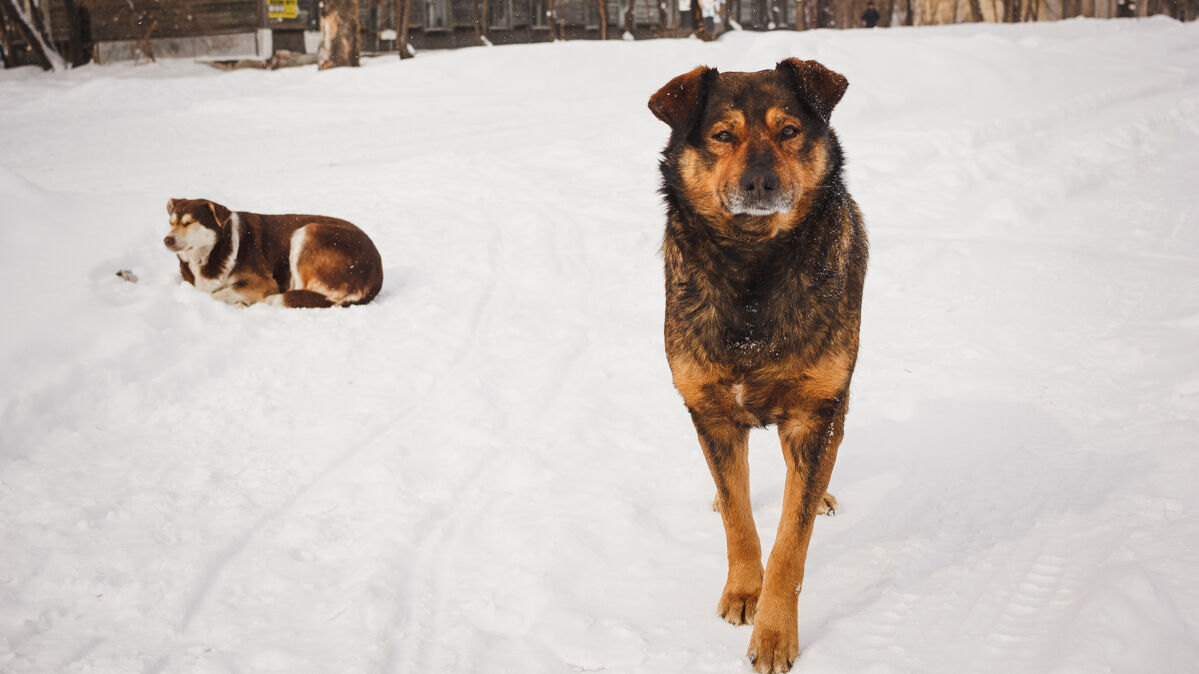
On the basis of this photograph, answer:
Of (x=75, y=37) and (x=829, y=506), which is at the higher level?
(x=75, y=37)

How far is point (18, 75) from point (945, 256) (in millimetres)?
25336

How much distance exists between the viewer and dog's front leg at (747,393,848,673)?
9.60 feet

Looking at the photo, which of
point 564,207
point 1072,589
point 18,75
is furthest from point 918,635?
point 18,75

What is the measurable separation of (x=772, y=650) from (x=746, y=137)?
1.85 meters

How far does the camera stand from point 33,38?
24.0m

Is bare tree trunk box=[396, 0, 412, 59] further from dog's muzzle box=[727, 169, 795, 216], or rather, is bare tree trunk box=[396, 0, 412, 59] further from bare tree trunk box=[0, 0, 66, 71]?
dog's muzzle box=[727, 169, 795, 216]

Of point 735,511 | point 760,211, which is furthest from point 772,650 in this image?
point 760,211

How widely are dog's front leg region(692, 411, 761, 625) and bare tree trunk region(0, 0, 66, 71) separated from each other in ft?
88.7

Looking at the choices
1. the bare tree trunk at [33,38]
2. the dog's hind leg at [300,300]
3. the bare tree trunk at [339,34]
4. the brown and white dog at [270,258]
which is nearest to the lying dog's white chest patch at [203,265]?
the brown and white dog at [270,258]

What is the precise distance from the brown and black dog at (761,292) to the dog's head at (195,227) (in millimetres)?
4394

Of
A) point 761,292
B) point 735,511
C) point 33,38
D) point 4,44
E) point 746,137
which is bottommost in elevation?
point 735,511

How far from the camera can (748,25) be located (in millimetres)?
39406

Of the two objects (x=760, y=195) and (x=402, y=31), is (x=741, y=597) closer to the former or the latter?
(x=760, y=195)

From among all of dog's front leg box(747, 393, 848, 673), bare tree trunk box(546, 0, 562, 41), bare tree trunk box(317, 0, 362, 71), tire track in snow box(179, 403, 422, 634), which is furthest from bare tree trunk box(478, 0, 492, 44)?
dog's front leg box(747, 393, 848, 673)
